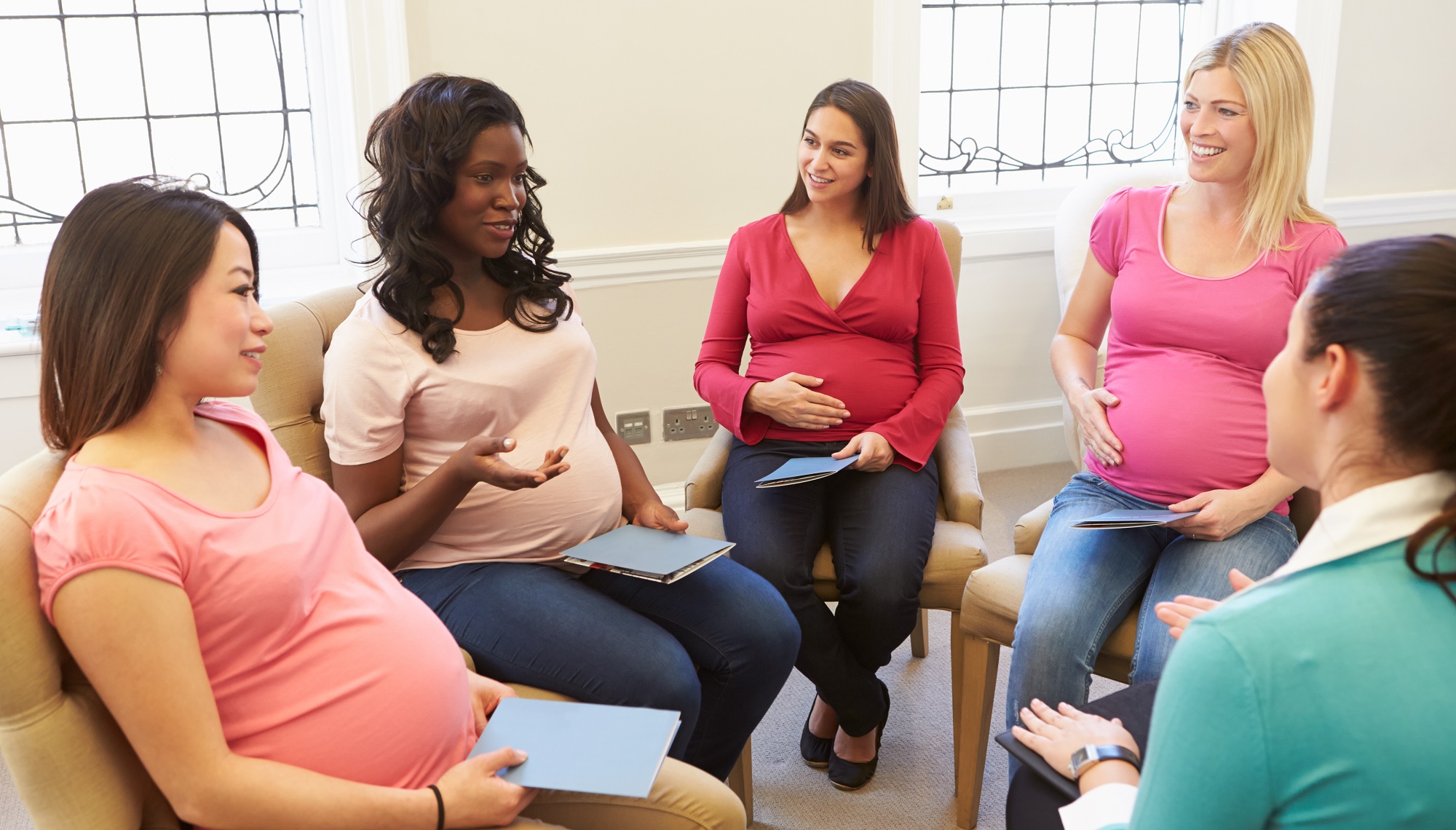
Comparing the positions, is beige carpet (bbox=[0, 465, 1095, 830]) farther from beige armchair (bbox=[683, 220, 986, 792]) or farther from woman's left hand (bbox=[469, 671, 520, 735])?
woman's left hand (bbox=[469, 671, 520, 735])

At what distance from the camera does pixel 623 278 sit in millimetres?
3141

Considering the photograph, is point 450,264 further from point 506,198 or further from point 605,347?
point 605,347

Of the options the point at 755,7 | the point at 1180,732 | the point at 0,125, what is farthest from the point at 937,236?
the point at 0,125

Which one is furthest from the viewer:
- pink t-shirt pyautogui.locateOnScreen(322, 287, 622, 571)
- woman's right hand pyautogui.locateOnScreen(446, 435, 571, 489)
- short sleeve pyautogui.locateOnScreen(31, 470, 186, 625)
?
pink t-shirt pyautogui.locateOnScreen(322, 287, 622, 571)

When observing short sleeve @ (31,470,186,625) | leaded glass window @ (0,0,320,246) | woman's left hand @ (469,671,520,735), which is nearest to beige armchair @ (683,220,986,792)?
woman's left hand @ (469,671,520,735)

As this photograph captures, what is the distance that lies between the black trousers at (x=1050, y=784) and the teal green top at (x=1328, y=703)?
1.21 ft

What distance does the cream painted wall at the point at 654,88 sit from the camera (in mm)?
2865

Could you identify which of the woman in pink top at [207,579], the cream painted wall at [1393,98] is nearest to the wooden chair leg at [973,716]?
the woman in pink top at [207,579]

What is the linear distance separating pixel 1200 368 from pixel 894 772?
993 millimetres

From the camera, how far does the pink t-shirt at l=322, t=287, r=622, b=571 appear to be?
5.43 ft

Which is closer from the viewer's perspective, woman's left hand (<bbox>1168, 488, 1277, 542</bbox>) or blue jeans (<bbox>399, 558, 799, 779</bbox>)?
blue jeans (<bbox>399, 558, 799, 779</bbox>)

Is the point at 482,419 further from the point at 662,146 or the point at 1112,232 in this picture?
the point at 662,146

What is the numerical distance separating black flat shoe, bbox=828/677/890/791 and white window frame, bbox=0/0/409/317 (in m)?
1.71

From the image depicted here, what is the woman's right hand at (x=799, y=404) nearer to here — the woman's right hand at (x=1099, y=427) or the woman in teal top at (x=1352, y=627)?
the woman's right hand at (x=1099, y=427)
